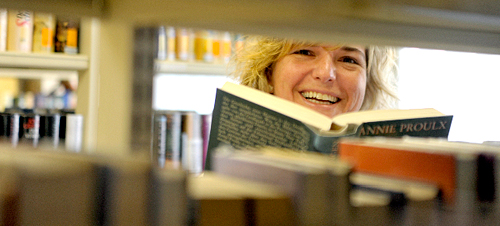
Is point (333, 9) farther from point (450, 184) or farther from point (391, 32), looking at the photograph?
point (450, 184)

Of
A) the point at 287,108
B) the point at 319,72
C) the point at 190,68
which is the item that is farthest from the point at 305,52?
the point at 190,68

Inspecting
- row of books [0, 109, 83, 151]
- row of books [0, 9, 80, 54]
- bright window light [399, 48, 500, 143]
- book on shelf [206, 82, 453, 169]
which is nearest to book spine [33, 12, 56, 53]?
row of books [0, 9, 80, 54]

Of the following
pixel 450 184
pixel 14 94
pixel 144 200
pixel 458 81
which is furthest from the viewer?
pixel 458 81

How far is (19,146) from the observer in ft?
0.72

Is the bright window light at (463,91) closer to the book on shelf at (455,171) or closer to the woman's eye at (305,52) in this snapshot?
the woman's eye at (305,52)

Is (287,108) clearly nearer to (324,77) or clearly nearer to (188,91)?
(324,77)

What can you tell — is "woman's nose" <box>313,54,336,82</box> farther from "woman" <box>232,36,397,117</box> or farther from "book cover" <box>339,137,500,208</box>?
"book cover" <box>339,137,500,208</box>

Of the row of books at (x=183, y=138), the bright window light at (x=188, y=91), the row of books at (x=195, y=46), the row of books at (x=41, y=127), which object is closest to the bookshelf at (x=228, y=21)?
the row of books at (x=41, y=127)

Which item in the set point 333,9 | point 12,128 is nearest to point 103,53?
point 333,9

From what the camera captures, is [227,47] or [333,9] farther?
[227,47]

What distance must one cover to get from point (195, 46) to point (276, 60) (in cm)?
76

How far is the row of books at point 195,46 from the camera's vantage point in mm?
1970

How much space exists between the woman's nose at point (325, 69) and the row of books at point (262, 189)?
0.94m

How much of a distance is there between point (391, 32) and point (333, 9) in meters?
0.06
